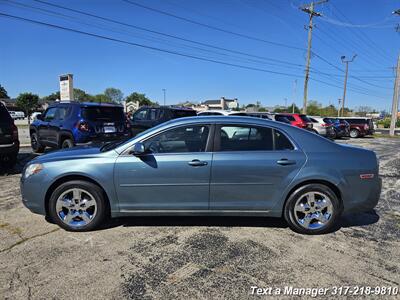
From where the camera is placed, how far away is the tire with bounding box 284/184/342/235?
432 centimetres

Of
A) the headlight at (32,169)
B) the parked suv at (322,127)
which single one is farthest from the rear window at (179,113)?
the parked suv at (322,127)

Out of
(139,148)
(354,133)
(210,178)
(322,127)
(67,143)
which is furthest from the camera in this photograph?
(354,133)

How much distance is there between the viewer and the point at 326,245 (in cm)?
409

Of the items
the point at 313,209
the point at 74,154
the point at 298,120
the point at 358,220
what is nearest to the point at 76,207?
the point at 74,154

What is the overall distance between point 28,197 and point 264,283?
10.4 feet

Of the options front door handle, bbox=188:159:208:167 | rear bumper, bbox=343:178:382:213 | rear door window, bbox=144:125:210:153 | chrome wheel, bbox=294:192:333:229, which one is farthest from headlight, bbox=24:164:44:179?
rear bumper, bbox=343:178:382:213

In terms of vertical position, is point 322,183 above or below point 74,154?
below

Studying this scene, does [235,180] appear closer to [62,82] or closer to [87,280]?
[87,280]

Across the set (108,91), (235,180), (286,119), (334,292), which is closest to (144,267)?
(235,180)

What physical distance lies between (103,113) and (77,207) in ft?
16.8

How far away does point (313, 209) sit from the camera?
4363mm

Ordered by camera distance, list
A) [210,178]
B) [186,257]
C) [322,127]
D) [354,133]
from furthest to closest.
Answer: [354,133], [322,127], [210,178], [186,257]

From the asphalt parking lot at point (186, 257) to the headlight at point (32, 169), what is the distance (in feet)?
2.47

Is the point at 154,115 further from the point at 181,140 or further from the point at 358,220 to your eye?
the point at 358,220
